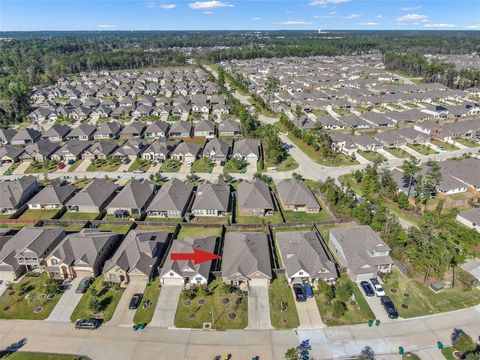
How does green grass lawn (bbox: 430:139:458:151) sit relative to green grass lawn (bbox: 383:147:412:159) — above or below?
above

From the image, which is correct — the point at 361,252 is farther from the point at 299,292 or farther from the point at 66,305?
the point at 66,305

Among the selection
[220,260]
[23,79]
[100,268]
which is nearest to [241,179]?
[220,260]

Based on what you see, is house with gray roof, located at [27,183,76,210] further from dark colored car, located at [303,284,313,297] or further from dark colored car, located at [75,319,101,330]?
dark colored car, located at [303,284,313,297]

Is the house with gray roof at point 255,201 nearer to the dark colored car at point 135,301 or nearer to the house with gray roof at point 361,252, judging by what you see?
the house with gray roof at point 361,252

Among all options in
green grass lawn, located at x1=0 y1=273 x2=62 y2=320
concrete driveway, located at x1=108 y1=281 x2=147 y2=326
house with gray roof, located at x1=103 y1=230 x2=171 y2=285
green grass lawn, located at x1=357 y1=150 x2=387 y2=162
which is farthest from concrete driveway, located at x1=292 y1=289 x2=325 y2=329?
green grass lawn, located at x1=357 y1=150 x2=387 y2=162

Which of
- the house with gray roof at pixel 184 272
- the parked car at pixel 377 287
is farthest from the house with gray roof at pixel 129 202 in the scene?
the parked car at pixel 377 287

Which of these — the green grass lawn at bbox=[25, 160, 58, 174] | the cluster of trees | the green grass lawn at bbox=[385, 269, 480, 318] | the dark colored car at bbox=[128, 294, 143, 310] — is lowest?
the green grass lawn at bbox=[385, 269, 480, 318]

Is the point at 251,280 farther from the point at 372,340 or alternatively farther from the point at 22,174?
the point at 22,174
